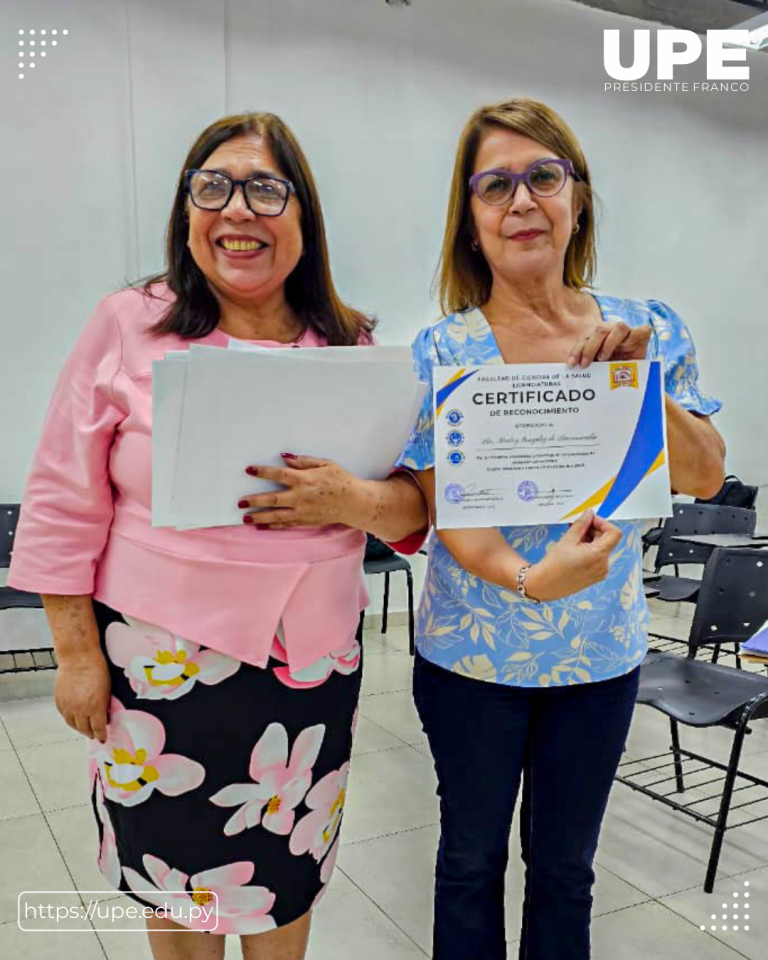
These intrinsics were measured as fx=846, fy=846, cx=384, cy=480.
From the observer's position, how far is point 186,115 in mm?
4562

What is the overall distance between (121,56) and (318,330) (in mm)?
3765

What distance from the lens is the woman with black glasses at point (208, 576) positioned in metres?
1.28

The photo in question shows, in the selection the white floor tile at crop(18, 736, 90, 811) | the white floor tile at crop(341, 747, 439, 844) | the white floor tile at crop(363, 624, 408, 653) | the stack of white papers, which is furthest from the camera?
the white floor tile at crop(363, 624, 408, 653)

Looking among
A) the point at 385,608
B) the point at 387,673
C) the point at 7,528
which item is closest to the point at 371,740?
the point at 387,673

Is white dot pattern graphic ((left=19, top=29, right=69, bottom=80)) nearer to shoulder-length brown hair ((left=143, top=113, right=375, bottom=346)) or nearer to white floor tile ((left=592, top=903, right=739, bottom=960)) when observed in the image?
shoulder-length brown hair ((left=143, top=113, right=375, bottom=346))

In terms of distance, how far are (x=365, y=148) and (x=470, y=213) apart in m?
3.99

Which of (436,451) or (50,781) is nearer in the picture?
(436,451)

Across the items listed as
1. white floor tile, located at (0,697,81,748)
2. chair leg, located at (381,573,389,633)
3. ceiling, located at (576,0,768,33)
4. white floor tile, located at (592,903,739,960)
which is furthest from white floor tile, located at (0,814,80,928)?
ceiling, located at (576,0,768,33)

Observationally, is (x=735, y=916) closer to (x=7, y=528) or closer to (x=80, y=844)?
(x=80, y=844)

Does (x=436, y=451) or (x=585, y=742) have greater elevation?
(x=436, y=451)

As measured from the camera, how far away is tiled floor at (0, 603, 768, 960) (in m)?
2.16

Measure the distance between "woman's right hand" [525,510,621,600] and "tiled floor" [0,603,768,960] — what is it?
1.35 metres

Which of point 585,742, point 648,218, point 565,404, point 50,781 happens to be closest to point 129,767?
point 585,742

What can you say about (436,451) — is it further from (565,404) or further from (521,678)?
(521,678)
